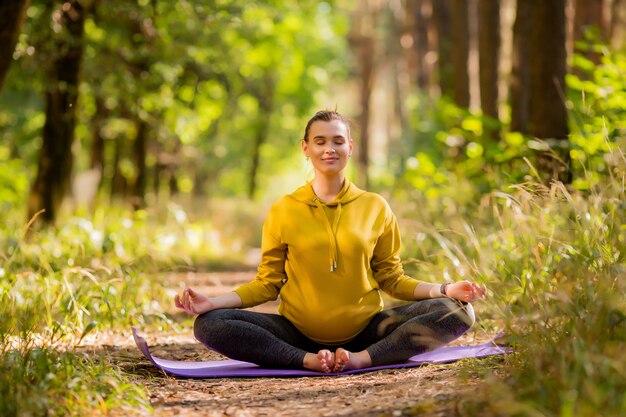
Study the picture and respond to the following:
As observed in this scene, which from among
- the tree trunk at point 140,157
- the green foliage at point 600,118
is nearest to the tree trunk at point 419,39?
the tree trunk at point 140,157

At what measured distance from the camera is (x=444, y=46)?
69.8 feet

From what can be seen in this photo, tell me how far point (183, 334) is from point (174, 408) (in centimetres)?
322

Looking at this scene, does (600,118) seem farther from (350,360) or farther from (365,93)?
(365,93)

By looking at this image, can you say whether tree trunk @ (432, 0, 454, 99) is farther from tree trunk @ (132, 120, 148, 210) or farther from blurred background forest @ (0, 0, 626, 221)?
tree trunk @ (132, 120, 148, 210)

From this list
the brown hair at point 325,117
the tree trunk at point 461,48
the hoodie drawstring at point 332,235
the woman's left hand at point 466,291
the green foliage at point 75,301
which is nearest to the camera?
the green foliage at point 75,301

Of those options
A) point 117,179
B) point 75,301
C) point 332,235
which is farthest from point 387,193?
point 117,179

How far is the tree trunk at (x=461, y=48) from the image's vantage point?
17.3 metres

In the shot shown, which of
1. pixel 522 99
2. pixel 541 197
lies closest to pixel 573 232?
pixel 541 197

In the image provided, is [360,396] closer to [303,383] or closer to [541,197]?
[303,383]

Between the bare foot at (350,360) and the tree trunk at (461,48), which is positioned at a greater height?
the tree trunk at (461,48)

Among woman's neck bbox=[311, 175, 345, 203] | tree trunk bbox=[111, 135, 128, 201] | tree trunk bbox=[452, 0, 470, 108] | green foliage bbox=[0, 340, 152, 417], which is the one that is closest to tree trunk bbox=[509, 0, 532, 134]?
tree trunk bbox=[452, 0, 470, 108]

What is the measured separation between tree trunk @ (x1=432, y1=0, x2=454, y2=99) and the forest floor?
1533cm

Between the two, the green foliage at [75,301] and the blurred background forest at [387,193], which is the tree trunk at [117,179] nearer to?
the blurred background forest at [387,193]

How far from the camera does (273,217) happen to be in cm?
564
